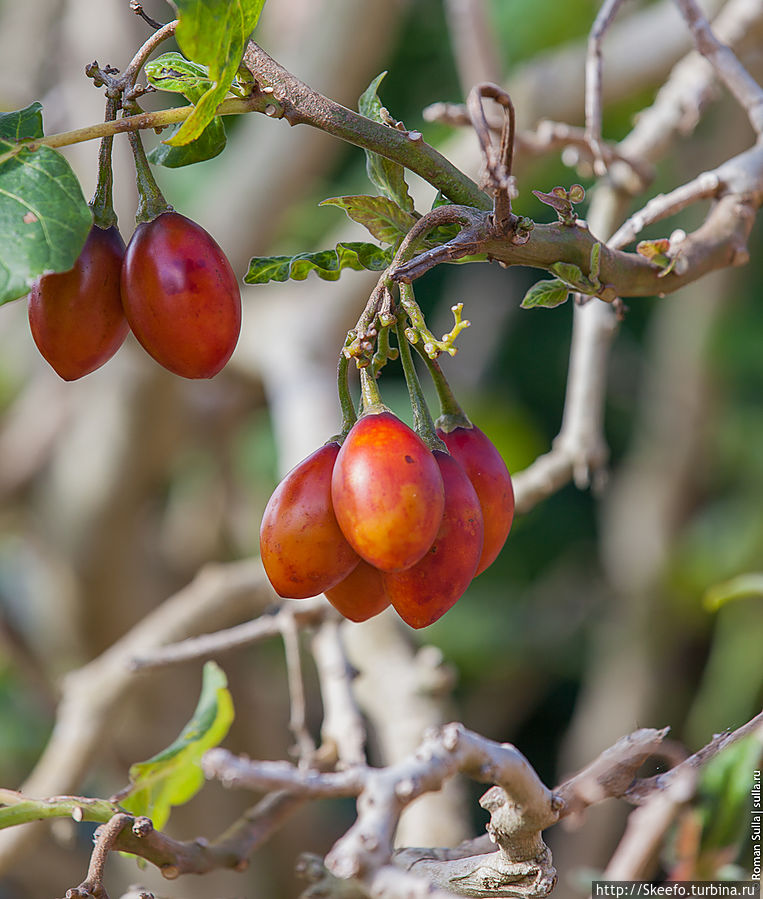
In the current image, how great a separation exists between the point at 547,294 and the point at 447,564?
0.42 ft

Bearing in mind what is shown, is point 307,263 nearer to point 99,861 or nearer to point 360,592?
point 360,592

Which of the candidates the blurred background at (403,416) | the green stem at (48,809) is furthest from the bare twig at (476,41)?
the green stem at (48,809)

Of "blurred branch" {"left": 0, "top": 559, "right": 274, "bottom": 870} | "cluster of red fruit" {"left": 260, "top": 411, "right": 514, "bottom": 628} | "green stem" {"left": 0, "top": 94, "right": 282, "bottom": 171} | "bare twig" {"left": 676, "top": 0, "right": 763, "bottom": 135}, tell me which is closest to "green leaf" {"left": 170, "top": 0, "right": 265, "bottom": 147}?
"green stem" {"left": 0, "top": 94, "right": 282, "bottom": 171}

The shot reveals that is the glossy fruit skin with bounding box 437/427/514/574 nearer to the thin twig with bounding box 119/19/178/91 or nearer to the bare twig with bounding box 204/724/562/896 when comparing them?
the bare twig with bounding box 204/724/562/896

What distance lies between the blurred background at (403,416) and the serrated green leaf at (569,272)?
0.74 meters

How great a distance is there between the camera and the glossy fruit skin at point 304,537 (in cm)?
38

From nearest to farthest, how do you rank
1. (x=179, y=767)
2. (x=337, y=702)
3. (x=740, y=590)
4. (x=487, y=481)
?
(x=487, y=481), (x=179, y=767), (x=740, y=590), (x=337, y=702)

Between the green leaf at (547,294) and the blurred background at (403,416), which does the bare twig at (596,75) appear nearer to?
the green leaf at (547,294)

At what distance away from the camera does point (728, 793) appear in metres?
0.61

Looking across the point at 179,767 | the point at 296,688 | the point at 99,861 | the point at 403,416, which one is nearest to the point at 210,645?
the point at 296,688

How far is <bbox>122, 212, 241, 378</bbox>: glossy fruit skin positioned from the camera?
388 millimetres

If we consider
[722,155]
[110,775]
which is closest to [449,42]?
[722,155]

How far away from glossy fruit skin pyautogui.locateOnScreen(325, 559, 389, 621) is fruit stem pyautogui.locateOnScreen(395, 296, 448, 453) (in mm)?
57

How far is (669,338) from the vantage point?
2215mm
